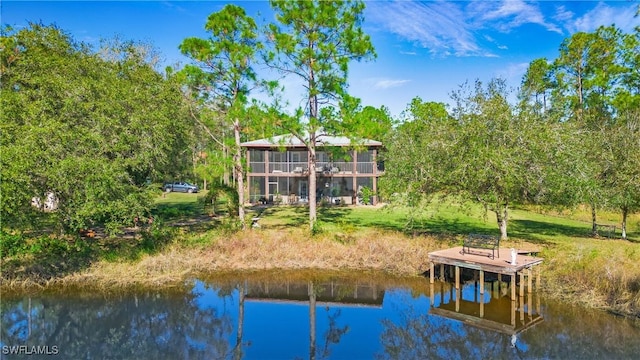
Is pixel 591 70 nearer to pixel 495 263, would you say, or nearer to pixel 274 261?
pixel 495 263

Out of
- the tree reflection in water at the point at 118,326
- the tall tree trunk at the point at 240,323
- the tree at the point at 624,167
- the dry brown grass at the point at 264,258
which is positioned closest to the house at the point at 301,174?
the dry brown grass at the point at 264,258

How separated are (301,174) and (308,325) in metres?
24.9

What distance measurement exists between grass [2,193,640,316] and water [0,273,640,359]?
A: 118cm

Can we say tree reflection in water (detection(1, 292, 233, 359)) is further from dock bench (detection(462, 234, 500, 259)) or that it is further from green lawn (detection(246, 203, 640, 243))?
green lawn (detection(246, 203, 640, 243))

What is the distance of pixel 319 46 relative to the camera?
70.4 ft

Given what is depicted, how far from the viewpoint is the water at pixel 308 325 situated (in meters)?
10.8

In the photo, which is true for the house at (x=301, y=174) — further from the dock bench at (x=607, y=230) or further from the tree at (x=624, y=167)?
the tree at (x=624, y=167)

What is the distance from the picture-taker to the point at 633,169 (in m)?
19.1

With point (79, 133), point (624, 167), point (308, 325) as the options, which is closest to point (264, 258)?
point (308, 325)

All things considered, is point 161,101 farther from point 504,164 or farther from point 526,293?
point 526,293

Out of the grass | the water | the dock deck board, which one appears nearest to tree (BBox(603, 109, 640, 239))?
the grass

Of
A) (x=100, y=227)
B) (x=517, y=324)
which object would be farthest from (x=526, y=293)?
(x=100, y=227)

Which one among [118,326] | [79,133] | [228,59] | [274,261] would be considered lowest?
[118,326]

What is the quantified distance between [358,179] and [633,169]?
70.5 ft
